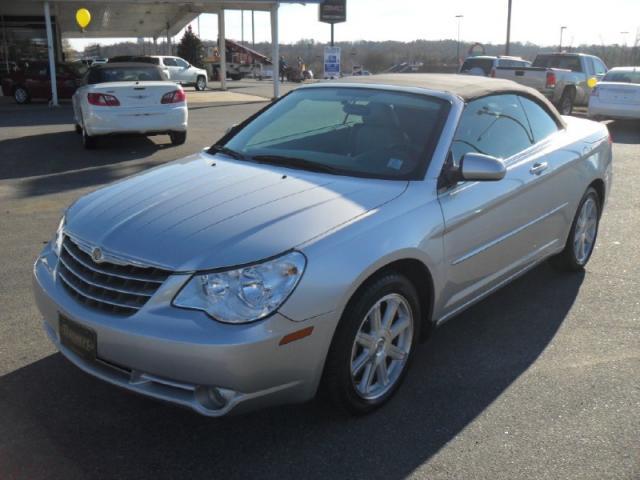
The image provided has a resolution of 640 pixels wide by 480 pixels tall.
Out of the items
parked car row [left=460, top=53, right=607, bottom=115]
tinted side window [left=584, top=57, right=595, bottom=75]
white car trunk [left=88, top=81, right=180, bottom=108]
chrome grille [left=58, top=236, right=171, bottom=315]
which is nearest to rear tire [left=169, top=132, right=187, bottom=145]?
white car trunk [left=88, top=81, right=180, bottom=108]

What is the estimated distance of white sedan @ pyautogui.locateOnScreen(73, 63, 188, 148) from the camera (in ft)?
36.0

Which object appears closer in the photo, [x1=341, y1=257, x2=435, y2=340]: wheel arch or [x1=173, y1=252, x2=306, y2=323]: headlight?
[x1=173, y1=252, x2=306, y2=323]: headlight

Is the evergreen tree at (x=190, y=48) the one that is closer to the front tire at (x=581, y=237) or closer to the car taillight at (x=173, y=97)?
the car taillight at (x=173, y=97)

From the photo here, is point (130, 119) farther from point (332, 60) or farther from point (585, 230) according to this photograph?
point (332, 60)

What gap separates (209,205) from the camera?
3248 mm

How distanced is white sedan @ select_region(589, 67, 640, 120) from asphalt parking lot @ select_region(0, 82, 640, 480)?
11.6 m

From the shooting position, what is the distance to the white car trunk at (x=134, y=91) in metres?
11.0

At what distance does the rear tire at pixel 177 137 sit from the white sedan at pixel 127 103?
22 millimetres

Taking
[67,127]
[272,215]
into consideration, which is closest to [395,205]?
[272,215]

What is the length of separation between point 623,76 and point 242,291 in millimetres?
16348

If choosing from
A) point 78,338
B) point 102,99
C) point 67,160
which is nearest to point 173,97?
point 102,99

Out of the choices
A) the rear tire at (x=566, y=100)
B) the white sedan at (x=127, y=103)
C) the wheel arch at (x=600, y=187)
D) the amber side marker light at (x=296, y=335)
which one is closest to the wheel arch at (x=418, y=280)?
the amber side marker light at (x=296, y=335)

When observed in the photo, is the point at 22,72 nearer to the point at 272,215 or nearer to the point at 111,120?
the point at 111,120

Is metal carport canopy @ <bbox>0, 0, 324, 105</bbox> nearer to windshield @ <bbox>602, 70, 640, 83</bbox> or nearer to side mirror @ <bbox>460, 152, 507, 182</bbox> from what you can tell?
windshield @ <bbox>602, 70, 640, 83</bbox>
